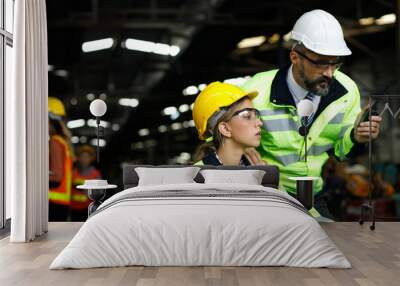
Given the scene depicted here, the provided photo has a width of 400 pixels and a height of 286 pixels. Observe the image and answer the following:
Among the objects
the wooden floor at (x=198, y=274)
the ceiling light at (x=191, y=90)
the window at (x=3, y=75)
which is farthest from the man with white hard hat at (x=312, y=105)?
the window at (x=3, y=75)

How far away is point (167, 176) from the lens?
6.71 meters

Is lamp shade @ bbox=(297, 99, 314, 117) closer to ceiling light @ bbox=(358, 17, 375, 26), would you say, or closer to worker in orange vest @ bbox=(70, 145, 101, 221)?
ceiling light @ bbox=(358, 17, 375, 26)

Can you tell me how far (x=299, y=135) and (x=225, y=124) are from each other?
0.90 meters

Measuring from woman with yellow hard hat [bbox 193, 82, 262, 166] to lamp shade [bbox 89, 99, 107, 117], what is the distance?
1.11m

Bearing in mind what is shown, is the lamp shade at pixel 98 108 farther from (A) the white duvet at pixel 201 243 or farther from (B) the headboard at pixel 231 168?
(A) the white duvet at pixel 201 243

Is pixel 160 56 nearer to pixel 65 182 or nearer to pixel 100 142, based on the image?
pixel 100 142

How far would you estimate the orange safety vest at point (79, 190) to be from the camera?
7477mm

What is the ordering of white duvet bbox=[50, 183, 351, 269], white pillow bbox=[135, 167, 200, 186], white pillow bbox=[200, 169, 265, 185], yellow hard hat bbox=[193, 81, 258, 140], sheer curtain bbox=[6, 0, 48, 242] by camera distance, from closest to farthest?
white duvet bbox=[50, 183, 351, 269], sheer curtain bbox=[6, 0, 48, 242], white pillow bbox=[200, 169, 265, 185], white pillow bbox=[135, 167, 200, 186], yellow hard hat bbox=[193, 81, 258, 140]

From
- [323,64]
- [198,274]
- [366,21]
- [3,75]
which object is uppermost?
[366,21]

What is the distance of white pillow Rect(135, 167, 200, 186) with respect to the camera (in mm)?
6664

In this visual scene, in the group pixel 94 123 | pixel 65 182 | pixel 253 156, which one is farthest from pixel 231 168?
pixel 65 182

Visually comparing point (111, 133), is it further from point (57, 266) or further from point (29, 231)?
point (57, 266)

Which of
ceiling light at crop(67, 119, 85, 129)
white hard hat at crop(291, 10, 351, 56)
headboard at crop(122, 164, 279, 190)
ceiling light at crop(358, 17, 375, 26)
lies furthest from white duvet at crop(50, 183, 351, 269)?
ceiling light at crop(358, 17, 375, 26)

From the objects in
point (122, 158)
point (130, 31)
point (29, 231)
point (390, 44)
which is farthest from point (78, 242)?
point (390, 44)
